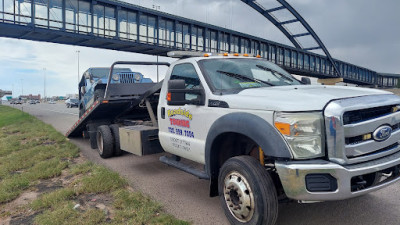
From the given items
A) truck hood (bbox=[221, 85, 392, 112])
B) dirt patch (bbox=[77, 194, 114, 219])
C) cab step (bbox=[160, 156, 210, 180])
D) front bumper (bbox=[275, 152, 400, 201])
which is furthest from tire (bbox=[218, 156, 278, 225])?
dirt patch (bbox=[77, 194, 114, 219])

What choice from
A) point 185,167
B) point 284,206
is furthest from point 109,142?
point 284,206

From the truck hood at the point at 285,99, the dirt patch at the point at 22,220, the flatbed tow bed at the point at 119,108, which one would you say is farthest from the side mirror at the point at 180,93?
the flatbed tow bed at the point at 119,108

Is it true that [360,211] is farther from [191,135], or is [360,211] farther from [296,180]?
[191,135]

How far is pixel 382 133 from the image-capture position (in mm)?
3084

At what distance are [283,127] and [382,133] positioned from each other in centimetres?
100

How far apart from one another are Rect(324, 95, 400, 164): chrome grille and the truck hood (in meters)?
0.11

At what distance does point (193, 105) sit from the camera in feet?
14.0

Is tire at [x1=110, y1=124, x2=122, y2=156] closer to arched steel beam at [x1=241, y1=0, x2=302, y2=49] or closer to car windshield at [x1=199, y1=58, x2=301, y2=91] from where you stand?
car windshield at [x1=199, y1=58, x2=301, y2=91]

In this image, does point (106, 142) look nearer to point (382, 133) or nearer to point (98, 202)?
point (98, 202)

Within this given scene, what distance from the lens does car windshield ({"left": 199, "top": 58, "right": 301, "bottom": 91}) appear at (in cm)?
414

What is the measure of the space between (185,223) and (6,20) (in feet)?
77.8

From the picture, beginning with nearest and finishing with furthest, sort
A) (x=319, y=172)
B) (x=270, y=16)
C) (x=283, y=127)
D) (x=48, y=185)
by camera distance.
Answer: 1. (x=319, y=172)
2. (x=283, y=127)
3. (x=48, y=185)
4. (x=270, y=16)

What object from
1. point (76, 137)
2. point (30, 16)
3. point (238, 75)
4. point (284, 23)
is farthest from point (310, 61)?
point (238, 75)

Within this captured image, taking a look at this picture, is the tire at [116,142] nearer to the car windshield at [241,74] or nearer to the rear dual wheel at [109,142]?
the rear dual wheel at [109,142]
